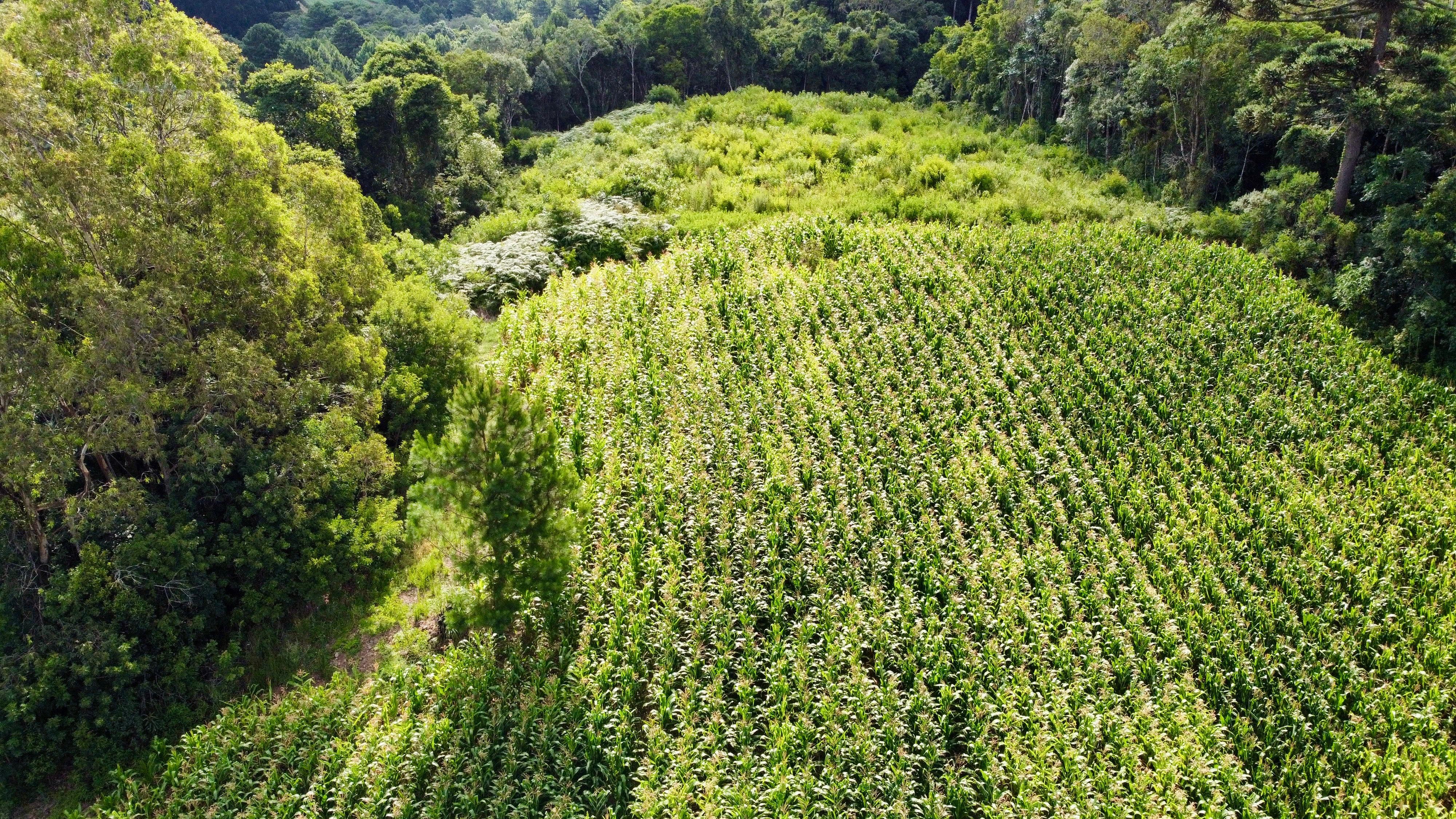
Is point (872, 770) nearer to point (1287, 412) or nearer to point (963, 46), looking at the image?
point (1287, 412)

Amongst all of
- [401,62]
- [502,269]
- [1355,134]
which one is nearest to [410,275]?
[502,269]

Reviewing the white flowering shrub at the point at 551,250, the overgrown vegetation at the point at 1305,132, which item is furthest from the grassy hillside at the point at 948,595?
the white flowering shrub at the point at 551,250

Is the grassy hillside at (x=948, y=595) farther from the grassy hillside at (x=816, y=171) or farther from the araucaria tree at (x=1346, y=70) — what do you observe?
the grassy hillside at (x=816, y=171)

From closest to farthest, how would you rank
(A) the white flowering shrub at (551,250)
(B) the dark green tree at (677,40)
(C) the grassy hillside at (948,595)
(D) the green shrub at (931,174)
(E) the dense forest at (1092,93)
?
1. (C) the grassy hillside at (948,595)
2. (E) the dense forest at (1092,93)
3. (A) the white flowering shrub at (551,250)
4. (D) the green shrub at (931,174)
5. (B) the dark green tree at (677,40)

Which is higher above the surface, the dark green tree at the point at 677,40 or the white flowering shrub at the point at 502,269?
the dark green tree at the point at 677,40

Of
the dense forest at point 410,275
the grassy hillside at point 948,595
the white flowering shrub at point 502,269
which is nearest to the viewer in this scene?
the grassy hillside at point 948,595

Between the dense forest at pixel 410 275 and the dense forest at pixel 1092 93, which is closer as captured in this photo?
the dense forest at pixel 410 275

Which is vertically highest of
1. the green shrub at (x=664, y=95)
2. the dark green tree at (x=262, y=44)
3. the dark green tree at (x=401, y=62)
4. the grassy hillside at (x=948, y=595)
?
the dark green tree at (x=262, y=44)
